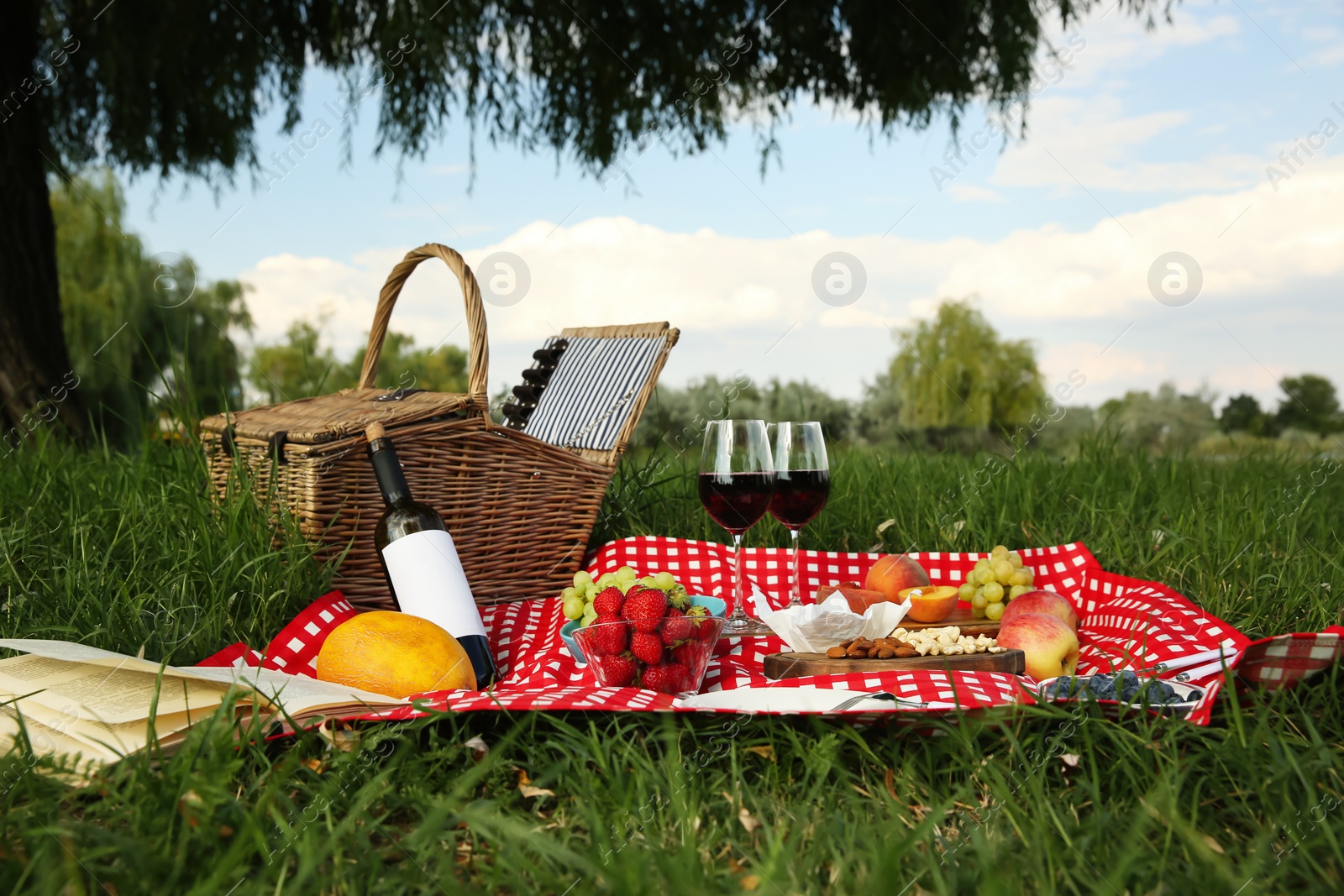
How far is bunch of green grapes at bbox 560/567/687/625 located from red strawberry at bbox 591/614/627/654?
0.46 ft

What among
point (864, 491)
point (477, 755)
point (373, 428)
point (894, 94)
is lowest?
point (477, 755)

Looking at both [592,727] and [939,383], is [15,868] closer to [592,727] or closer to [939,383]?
[592,727]

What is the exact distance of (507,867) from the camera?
923mm

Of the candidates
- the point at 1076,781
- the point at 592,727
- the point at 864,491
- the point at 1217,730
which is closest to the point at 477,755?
the point at 592,727

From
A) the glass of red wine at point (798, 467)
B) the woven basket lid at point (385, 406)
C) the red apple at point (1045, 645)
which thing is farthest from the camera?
the woven basket lid at point (385, 406)

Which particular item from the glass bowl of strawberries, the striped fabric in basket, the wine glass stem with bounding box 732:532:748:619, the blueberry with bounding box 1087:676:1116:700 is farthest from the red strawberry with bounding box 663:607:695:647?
the striped fabric in basket

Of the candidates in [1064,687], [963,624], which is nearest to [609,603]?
[1064,687]

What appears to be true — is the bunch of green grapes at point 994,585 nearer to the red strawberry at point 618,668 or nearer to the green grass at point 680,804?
the green grass at point 680,804

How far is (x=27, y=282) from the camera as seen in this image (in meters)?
4.55

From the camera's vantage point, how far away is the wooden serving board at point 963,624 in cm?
185

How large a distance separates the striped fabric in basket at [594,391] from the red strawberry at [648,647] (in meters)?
0.99

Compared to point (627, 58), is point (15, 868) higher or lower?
lower

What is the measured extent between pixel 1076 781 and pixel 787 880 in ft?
1.46

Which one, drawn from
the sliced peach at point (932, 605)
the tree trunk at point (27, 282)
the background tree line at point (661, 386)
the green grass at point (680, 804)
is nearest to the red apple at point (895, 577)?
the sliced peach at point (932, 605)
